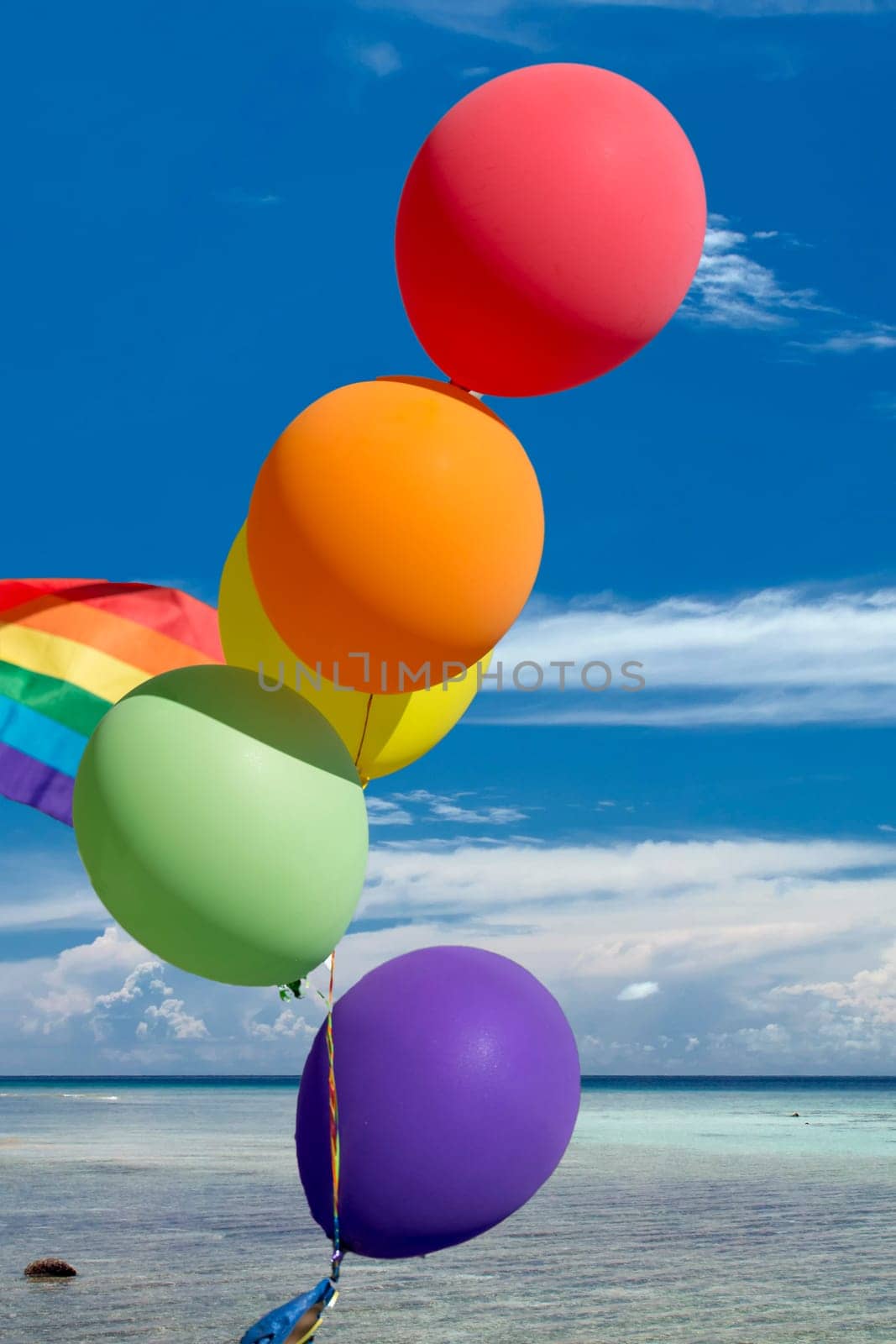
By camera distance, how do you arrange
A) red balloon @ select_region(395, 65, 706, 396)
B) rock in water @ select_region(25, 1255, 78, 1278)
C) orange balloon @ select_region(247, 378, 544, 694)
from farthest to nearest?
rock in water @ select_region(25, 1255, 78, 1278) → red balloon @ select_region(395, 65, 706, 396) → orange balloon @ select_region(247, 378, 544, 694)

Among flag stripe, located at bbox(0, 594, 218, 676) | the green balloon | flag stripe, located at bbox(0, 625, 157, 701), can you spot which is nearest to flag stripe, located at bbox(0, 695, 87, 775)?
flag stripe, located at bbox(0, 625, 157, 701)

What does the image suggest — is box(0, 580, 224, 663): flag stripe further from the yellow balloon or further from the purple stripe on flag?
the yellow balloon

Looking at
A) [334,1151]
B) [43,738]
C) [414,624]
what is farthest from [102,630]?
[334,1151]

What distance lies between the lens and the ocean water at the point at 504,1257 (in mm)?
7004

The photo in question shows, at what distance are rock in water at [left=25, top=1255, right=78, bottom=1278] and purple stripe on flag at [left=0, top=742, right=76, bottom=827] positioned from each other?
4.64 meters

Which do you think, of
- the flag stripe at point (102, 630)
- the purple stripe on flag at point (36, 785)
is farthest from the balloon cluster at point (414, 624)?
the flag stripe at point (102, 630)

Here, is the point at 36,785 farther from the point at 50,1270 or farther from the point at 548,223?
the point at 50,1270

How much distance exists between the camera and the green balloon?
3619mm

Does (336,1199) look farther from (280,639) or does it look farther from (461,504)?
(461,504)

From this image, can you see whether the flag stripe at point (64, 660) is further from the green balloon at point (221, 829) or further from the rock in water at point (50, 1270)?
the rock in water at point (50, 1270)

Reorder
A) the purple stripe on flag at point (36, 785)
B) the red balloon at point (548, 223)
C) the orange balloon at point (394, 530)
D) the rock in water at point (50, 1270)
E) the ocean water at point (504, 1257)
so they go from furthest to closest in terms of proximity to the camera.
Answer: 1. the rock in water at point (50, 1270)
2. the ocean water at point (504, 1257)
3. the purple stripe on flag at point (36, 785)
4. the red balloon at point (548, 223)
5. the orange balloon at point (394, 530)

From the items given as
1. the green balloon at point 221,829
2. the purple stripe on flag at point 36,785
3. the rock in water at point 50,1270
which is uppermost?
→ the purple stripe on flag at point 36,785

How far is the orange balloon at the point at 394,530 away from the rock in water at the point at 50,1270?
6344 mm

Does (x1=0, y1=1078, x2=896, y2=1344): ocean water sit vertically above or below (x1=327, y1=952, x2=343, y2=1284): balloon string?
below
